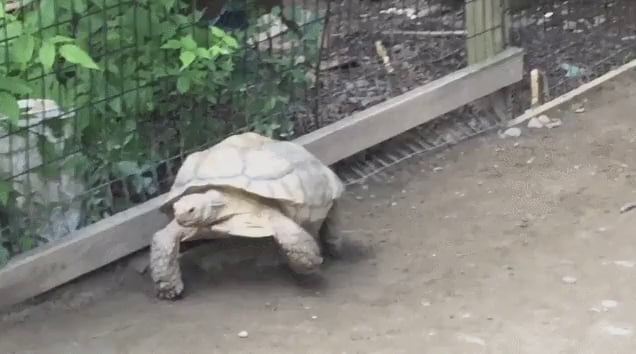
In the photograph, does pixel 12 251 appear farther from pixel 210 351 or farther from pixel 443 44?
pixel 443 44

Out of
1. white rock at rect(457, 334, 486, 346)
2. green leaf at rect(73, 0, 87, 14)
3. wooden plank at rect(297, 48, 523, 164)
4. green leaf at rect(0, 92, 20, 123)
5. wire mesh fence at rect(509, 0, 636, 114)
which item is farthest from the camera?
wire mesh fence at rect(509, 0, 636, 114)

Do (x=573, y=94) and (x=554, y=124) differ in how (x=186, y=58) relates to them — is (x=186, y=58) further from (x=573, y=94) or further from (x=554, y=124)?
(x=573, y=94)

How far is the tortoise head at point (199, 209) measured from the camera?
3861 mm

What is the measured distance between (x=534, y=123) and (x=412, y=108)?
0.75 meters

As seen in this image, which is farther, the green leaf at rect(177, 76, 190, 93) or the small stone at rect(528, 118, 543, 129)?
the small stone at rect(528, 118, 543, 129)

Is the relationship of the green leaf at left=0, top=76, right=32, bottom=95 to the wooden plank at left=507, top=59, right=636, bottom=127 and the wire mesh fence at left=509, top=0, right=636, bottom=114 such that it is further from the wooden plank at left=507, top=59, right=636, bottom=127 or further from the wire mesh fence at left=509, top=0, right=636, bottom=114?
the wire mesh fence at left=509, top=0, right=636, bottom=114

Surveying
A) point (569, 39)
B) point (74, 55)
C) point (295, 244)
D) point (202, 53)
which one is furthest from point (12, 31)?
point (569, 39)

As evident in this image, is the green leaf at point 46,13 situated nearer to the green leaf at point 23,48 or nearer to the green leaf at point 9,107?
the green leaf at point 23,48

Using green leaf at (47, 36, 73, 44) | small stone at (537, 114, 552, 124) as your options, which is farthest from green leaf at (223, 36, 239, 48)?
small stone at (537, 114, 552, 124)

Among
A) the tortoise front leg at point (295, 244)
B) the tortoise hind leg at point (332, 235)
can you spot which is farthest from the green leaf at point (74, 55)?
the tortoise hind leg at point (332, 235)

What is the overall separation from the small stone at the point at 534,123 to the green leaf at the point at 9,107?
2.93 metres

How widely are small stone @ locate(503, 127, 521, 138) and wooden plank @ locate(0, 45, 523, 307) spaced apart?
8.2 inches

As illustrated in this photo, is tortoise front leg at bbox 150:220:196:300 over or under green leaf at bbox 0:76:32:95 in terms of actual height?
under

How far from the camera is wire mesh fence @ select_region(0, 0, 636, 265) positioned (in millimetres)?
3896
